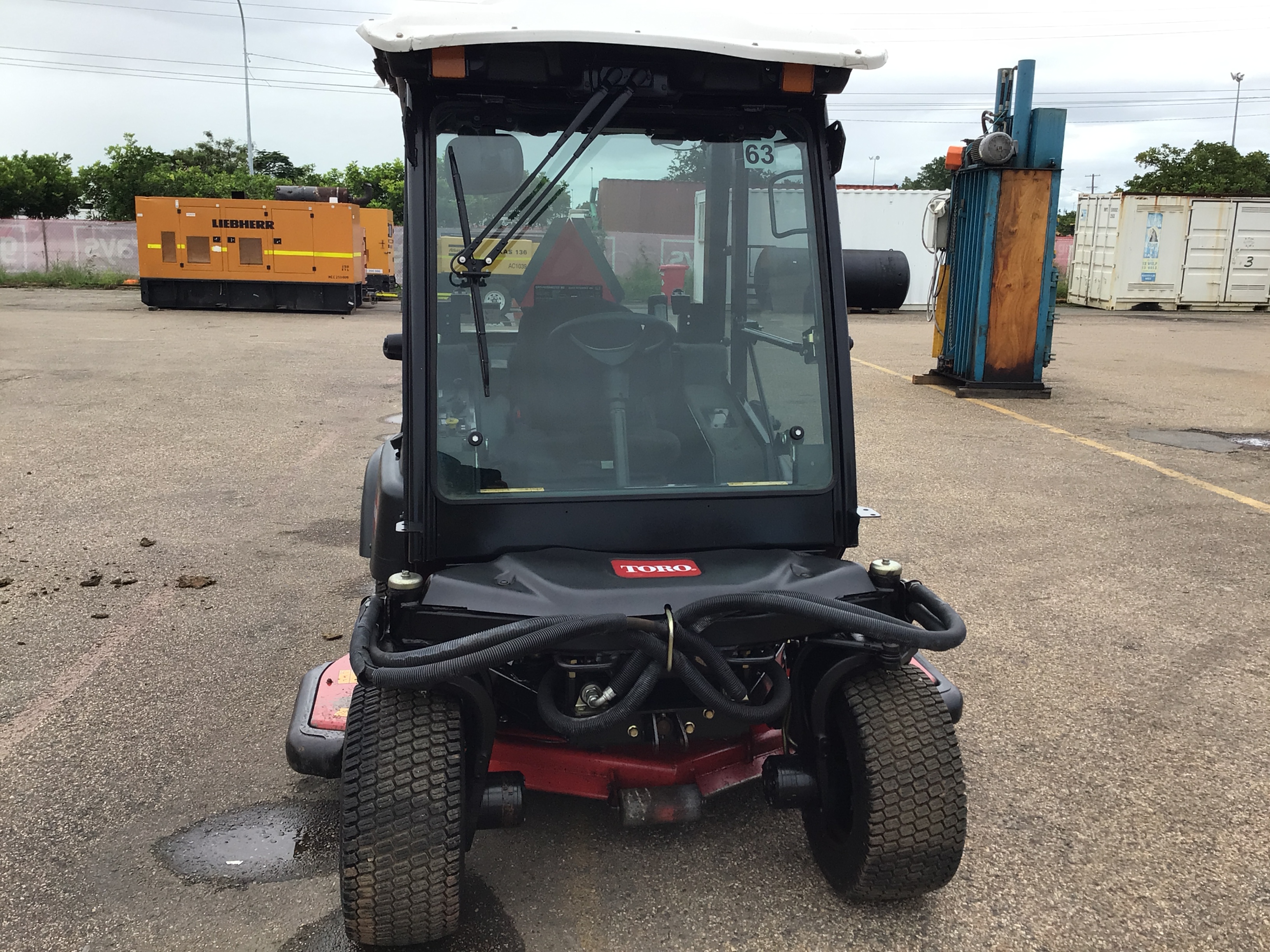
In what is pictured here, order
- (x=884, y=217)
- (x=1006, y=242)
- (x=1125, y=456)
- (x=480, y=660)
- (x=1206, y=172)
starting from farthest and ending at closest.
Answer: (x=1206, y=172)
(x=884, y=217)
(x=1006, y=242)
(x=1125, y=456)
(x=480, y=660)

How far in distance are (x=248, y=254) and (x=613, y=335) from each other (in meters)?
20.4

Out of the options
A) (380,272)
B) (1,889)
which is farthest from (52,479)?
(380,272)

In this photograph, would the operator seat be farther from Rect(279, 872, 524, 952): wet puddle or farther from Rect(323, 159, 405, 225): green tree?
Rect(323, 159, 405, 225): green tree

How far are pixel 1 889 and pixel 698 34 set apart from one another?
2.78 meters

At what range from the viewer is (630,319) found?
2.86 m

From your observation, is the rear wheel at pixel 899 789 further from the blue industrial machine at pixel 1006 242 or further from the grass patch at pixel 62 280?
the grass patch at pixel 62 280

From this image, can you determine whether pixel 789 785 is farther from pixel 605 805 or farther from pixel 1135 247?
pixel 1135 247

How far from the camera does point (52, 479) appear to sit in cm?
712

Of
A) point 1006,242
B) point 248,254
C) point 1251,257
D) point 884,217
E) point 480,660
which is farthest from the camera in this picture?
point 1251,257

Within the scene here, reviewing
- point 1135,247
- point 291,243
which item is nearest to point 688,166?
point 291,243

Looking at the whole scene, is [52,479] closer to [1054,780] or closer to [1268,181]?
[1054,780]

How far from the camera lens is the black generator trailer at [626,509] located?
2.33 meters

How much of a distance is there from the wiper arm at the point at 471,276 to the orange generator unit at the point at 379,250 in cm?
2428

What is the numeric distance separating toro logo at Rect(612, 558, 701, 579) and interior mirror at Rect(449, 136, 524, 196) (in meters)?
1.01
